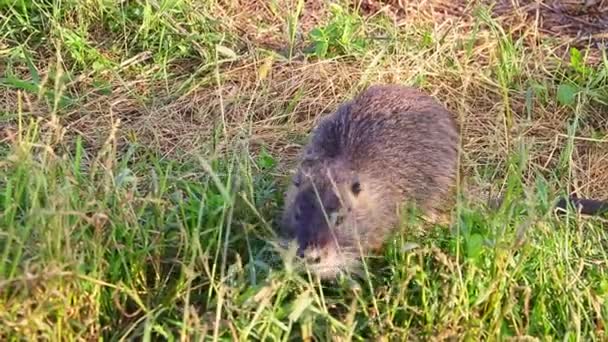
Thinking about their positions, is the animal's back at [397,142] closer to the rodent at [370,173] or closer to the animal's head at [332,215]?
the rodent at [370,173]

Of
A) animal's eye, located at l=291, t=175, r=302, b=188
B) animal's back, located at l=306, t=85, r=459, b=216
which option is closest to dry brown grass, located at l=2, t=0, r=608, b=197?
animal's back, located at l=306, t=85, r=459, b=216

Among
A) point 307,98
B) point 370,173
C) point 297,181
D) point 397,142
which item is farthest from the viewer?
point 307,98

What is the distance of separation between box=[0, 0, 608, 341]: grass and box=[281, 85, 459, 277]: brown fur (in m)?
0.13

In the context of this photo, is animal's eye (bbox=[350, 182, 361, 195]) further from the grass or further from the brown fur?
the grass

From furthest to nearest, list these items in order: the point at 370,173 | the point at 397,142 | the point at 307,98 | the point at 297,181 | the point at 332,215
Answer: the point at 307,98 < the point at 397,142 < the point at 370,173 < the point at 297,181 < the point at 332,215

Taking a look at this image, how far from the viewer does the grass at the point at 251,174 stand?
284cm

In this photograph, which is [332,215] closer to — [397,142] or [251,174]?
[251,174]

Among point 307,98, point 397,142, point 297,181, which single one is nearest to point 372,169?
point 397,142

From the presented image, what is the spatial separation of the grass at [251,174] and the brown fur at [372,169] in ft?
0.43

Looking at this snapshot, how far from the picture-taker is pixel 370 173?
12.3ft

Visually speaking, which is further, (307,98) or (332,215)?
(307,98)

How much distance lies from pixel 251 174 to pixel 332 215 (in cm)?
61

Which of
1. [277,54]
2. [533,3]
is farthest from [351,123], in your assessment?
[533,3]

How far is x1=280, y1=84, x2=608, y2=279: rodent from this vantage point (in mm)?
3313
